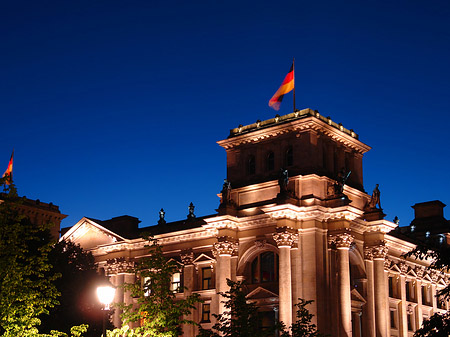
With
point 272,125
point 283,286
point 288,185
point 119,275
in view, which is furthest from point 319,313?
point 119,275

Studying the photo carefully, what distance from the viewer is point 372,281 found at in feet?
202

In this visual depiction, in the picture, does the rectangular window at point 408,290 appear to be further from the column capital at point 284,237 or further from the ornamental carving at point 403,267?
the column capital at point 284,237

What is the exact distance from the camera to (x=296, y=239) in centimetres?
5728

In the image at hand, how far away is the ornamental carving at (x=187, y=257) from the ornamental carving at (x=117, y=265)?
23.2 feet

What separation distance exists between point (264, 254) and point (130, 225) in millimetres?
20278

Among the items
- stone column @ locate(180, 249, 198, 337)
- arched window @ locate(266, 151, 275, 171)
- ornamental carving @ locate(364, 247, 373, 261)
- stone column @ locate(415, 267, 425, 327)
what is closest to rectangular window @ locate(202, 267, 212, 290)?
stone column @ locate(180, 249, 198, 337)

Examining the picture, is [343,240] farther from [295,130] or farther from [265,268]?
[295,130]

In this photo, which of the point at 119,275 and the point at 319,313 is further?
the point at 119,275

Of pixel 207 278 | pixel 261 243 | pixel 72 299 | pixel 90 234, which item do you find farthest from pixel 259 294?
pixel 90 234

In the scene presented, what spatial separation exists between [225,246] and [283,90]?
15.7 meters

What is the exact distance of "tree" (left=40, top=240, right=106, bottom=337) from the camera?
4778 centimetres

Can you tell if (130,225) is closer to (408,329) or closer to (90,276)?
(90,276)

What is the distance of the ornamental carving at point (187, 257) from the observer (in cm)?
6591

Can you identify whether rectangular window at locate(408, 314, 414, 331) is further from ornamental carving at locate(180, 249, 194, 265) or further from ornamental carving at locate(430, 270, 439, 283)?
ornamental carving at locate(180, 249, 194, 265)
